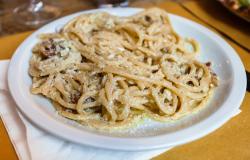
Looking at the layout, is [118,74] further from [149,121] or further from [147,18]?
[147,18]

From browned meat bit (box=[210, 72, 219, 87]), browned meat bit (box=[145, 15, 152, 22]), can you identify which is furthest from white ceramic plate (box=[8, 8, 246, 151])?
browned meat bit (box=[145, 15, 152, 22])

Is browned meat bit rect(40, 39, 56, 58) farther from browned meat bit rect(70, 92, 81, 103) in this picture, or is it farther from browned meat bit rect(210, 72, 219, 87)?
browned meat bit rect(210, 72, 219, 87)

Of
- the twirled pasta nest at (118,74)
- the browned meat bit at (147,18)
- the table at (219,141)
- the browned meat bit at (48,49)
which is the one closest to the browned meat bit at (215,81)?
the twirled pasta nest at (118,74)

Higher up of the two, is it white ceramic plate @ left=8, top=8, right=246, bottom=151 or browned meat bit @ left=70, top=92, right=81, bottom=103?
white ceramic plate @ left=8, top=8, right=246, bottom=151

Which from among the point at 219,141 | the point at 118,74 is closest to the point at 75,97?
the point at 118,74

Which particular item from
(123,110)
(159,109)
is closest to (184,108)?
(159,109)

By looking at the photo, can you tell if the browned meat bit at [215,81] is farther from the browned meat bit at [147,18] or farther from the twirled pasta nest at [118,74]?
the browned meat bit at [147,18]

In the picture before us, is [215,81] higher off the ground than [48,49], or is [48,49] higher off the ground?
[215,81]
